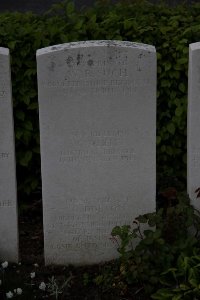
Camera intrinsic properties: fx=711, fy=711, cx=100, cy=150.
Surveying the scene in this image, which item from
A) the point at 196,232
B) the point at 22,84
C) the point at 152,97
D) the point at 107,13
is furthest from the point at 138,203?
the point at 107,13

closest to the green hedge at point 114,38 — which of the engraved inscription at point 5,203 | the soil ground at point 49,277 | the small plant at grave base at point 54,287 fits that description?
the soil ground at point 49,277

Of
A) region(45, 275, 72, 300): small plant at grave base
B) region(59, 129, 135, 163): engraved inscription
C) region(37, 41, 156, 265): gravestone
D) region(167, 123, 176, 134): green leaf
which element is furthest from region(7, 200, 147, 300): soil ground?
region(167, 123, 176, 134): green leaf

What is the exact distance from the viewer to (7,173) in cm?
495

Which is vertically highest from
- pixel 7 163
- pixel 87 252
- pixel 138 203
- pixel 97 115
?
pixel 97 115

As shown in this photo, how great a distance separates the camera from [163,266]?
4.69 metres

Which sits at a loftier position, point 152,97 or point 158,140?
point 152,97

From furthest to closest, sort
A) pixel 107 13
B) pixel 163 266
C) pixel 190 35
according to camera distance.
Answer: pixel 107 13, pixel 190 35, pixel 163 266

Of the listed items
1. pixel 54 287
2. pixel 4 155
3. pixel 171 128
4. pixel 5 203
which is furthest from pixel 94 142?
pixel 171 128

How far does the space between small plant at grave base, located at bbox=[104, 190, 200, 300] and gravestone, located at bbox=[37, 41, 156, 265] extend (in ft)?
0.72

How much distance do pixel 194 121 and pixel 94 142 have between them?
0.71 m

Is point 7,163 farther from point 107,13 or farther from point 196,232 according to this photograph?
point 107,13

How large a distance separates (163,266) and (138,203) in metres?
0.56

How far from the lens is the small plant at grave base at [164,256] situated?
4539 millimetres

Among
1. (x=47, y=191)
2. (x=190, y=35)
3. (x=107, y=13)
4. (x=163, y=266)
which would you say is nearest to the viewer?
(x=163, y=266)
